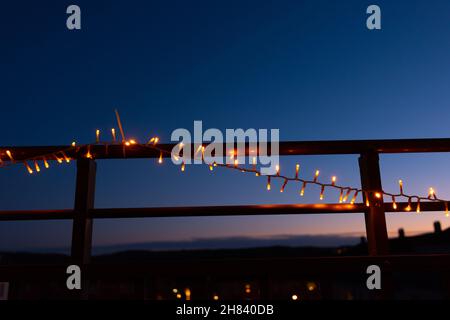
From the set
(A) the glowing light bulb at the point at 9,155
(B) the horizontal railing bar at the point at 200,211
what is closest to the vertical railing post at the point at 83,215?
(B) the horizontal railing bar at the point at 200,211

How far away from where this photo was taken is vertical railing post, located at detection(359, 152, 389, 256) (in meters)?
1.50

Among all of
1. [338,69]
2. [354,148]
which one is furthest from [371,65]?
[354,148]

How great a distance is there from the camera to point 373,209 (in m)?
1.55

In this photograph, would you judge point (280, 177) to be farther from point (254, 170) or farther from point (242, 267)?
point (242, 267)

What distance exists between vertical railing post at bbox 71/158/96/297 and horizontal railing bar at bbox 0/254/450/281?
0.06 metres

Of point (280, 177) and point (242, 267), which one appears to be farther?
point (280, 177)

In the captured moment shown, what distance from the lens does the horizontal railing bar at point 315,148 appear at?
1.56 m

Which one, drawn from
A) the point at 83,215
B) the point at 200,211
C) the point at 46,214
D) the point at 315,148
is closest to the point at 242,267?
the point at 200,211

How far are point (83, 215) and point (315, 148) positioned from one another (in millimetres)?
1084

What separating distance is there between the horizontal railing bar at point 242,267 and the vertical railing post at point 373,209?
8 centimetres

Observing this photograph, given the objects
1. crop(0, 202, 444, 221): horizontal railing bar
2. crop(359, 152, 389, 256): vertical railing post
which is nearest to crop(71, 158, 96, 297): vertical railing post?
crop(0, 202, 444, 221): horizontal railing bar

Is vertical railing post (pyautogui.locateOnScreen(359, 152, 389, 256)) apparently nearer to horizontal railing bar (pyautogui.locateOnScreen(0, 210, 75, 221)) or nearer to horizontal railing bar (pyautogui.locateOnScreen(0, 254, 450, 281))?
horizontal railing bar (pyautogui.locateOnScreen(0, 254, 450, 281))

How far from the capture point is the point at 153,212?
1547mm

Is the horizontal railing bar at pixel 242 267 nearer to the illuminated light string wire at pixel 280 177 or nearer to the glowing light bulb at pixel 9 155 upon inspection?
the illuminated light string wire at pixel 280 177
